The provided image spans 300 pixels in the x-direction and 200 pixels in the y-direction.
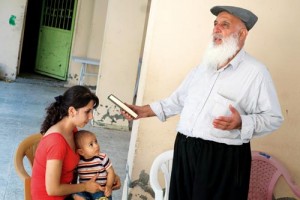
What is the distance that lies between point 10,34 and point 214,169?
25.3 ft

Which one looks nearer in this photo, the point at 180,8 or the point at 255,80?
the point at 255,80

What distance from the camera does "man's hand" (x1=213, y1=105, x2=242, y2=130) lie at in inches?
85.7

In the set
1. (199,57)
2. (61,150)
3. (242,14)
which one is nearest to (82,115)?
→ (61,150)

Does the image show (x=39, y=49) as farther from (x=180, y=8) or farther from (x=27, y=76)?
(x=180, y=8)

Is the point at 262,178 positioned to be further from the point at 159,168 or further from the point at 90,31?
the point at 90,31

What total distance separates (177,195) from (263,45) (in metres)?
1.38

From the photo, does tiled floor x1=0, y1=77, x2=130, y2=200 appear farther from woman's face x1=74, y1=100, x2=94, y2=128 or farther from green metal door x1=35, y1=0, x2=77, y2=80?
woman's face x1=74, y1=100, x2=94, y2=128

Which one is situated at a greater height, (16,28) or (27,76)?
(16,28)

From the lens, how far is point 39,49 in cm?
1044

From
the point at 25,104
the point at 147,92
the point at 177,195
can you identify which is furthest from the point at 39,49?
the point at 177,195

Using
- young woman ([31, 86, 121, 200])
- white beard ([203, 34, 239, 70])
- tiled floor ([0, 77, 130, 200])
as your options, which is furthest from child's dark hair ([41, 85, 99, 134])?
tiled floor ([0, 77, 130, 200])

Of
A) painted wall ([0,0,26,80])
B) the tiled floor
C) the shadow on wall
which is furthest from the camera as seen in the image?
painted wall ([0,0,26,80])

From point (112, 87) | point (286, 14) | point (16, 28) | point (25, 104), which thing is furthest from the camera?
point (16, 28)

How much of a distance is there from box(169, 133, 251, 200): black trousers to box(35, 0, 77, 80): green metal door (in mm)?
7833
